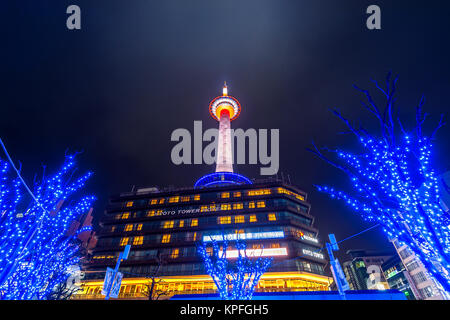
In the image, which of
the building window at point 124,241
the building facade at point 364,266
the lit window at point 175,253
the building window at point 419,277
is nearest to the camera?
the lit window at point 175,253

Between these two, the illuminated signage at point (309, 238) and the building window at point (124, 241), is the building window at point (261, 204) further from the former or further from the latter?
the building window at point (124, 241)

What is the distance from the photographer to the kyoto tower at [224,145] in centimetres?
4928

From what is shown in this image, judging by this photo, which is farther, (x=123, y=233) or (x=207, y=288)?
(x=123, y=233)

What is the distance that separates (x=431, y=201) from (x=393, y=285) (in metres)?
73.2

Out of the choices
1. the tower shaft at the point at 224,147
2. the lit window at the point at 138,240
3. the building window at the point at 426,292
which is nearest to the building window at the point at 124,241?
the lit window at the point at 138,240

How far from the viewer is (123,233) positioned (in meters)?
39.8

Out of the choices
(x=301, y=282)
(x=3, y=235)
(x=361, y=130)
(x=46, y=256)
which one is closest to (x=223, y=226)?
(x=301, y=282)

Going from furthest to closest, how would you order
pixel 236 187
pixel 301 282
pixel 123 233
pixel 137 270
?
1. pixel 236 187
2. pixel 123 233
3. pixel 137 270
4. pixel 301 282

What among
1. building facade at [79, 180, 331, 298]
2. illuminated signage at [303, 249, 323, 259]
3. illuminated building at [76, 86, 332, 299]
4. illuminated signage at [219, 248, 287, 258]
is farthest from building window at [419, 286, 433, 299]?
illuminated signage at [219, 248, 287, 258]

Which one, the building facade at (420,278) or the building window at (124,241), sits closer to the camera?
A: the building facade at (420,278)

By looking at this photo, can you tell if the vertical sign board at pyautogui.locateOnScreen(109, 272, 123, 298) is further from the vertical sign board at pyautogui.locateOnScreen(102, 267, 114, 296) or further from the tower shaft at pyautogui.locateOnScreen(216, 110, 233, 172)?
the tower shaft at pyautogui.locateOnScreen(216, 110, 233, 172)

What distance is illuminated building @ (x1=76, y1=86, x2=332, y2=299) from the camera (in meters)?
32.4
